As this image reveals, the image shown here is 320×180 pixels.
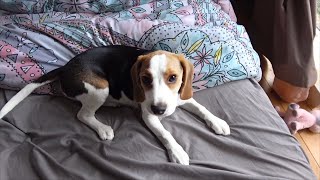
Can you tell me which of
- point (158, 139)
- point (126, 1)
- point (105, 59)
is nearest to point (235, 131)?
point (158, 139)

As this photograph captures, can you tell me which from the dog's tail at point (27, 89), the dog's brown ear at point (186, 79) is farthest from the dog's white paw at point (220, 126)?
the dog's tail at point (27, 89)

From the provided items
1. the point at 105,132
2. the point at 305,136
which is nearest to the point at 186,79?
the point at 105,132

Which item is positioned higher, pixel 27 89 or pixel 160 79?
pixel 160 79

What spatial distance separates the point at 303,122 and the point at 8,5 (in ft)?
5.34

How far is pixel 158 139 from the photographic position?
1.37 meters

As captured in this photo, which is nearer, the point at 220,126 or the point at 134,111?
the point at 220,126

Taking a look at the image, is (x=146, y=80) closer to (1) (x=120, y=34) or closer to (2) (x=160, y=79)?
(2) (x=160, y=79)

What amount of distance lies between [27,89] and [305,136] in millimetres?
1446

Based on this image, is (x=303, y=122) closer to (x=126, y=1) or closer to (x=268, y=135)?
(x=268, y=135)

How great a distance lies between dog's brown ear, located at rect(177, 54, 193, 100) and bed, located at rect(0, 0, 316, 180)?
11 cm

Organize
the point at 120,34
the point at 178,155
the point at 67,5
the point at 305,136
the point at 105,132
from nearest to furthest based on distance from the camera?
the point at 178,155
the point at 105,132
the point at 120,34
the point at 67,5
the point at 305,136

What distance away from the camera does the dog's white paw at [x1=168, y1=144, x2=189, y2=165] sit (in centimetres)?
127

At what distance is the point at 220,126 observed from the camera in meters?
1.40

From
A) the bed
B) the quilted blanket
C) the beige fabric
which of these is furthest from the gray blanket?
the beige fabric
